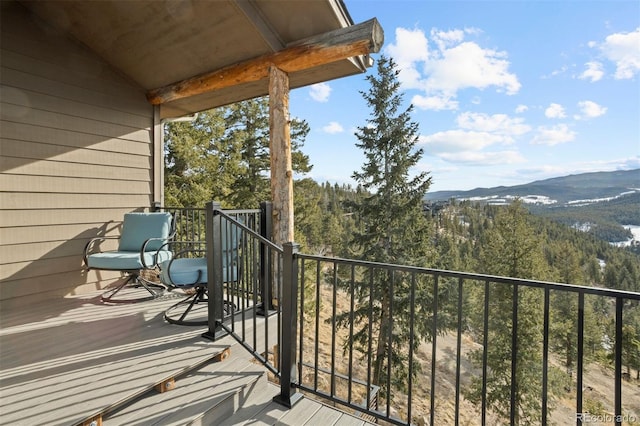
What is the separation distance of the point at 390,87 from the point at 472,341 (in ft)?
62.9

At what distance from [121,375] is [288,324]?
109 cm

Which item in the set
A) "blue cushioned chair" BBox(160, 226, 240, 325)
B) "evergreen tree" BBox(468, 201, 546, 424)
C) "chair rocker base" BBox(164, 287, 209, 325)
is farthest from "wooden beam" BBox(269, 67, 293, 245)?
"evergreen tree" BBox(468, 201, 546, 424)

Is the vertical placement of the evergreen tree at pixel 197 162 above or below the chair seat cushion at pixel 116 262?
above

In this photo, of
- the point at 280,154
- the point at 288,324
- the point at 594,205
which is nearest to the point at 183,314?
the point at 288,324

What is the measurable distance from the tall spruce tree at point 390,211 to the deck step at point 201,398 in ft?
28.9

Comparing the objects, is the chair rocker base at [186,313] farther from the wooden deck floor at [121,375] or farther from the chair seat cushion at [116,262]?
the chair seat cushion at [116,262]

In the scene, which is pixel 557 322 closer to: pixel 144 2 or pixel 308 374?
pixel 308 374

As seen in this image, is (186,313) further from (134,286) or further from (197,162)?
(197,162)

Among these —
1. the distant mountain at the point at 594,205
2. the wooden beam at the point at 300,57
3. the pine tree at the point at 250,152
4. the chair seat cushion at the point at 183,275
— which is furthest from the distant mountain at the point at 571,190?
the chair seat cushion at the point at 183,275

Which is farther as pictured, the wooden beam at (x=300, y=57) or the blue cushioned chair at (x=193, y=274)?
the wooden beam at (x=300, y=57)

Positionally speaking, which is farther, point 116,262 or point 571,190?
point 571,190

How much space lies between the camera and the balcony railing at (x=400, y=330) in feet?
5.93

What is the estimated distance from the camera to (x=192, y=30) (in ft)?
11.2

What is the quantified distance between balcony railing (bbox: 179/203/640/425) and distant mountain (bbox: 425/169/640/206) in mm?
25035
